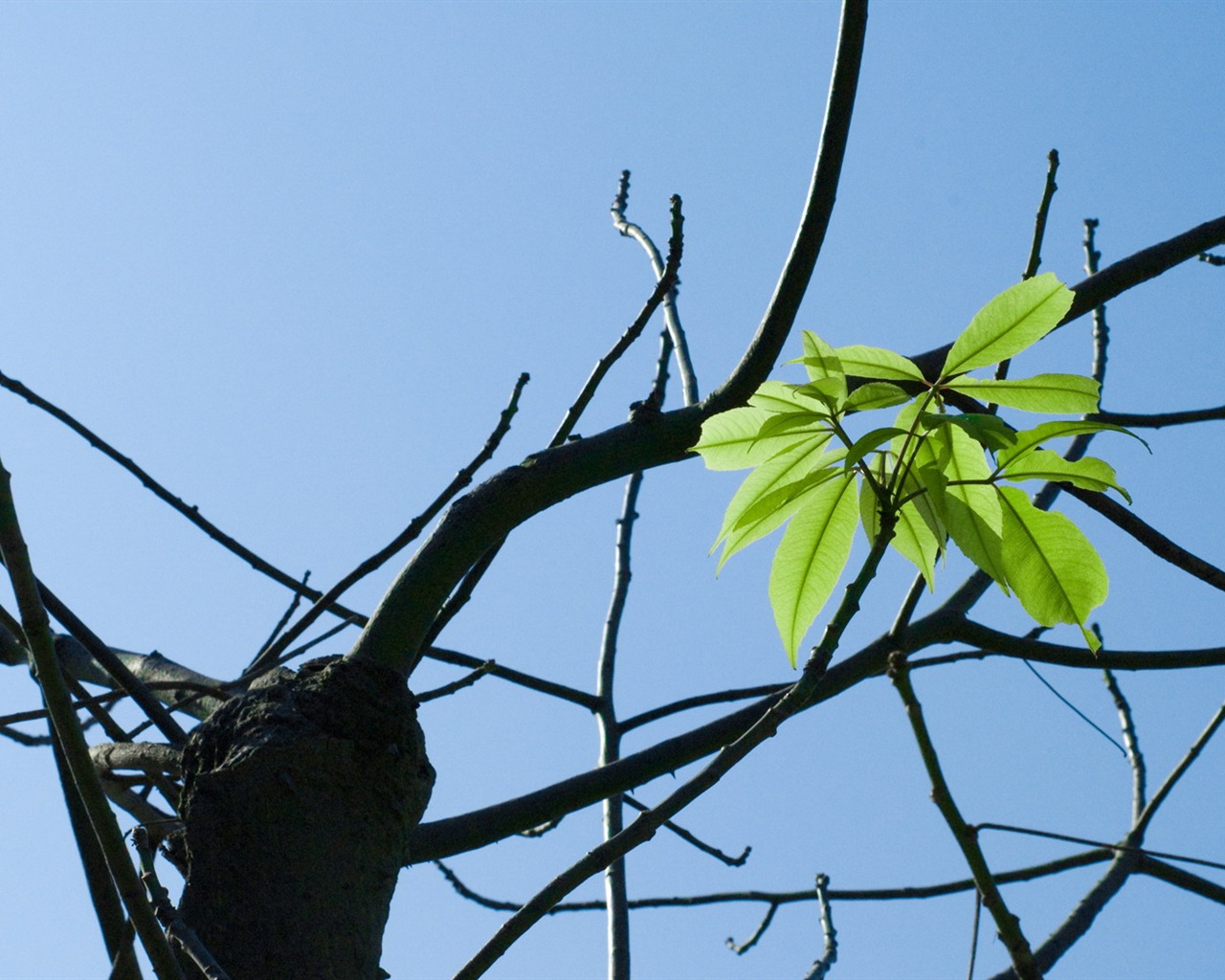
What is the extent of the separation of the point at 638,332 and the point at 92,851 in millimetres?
827

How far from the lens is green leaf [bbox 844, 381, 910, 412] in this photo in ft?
2.65

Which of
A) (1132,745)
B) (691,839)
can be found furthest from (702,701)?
(1132,745)

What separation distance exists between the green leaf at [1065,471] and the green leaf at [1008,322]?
0.25ft

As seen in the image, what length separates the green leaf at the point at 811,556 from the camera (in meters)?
0.88

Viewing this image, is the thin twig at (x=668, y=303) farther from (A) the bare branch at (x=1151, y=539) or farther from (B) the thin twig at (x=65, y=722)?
(B) the thin twig at (x=65, y=722)

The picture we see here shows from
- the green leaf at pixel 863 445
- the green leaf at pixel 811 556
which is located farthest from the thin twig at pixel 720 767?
the green leaf at pixel 811 556

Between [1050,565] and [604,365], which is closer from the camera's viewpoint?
[1050,565]

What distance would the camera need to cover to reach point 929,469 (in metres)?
0.80

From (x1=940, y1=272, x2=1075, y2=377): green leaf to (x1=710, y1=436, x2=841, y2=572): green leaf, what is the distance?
135 mm

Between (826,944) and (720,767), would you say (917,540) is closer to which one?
(720,767)

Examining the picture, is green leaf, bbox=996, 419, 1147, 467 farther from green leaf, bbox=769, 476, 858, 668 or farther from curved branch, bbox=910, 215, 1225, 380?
curved branch, bbox=910, 215, 1225, 380

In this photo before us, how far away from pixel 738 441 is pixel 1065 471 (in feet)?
0.80

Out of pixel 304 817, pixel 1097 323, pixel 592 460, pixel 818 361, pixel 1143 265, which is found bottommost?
pixel 304 817

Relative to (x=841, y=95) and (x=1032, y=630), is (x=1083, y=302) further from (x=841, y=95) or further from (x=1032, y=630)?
(x=1032, y=630)
